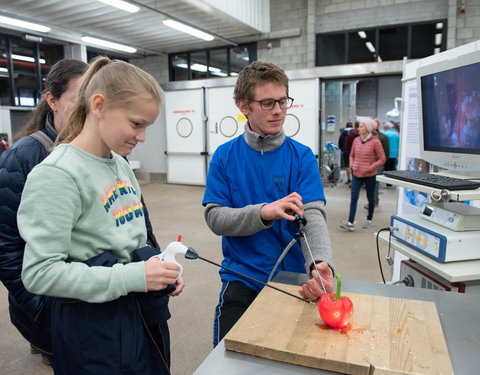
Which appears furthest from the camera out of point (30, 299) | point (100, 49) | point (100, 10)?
point (100, 49)

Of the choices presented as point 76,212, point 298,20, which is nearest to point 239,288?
point 76,212

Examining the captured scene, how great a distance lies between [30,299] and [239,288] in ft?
2.36

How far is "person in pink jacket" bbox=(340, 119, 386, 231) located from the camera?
4492 millimetres

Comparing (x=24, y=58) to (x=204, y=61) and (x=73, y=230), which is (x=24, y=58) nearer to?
(x=204, y=61)

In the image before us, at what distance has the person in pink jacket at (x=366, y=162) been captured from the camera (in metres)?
4.49

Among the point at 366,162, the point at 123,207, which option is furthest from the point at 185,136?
the point at 123,207

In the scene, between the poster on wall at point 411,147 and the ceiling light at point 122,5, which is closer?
the poster on wall at point 411,147

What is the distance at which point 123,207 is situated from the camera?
965mm

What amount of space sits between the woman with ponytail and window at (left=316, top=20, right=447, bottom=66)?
647 centimetres

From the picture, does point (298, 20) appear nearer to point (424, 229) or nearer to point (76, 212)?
point (424, 229)

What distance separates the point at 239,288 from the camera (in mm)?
1283

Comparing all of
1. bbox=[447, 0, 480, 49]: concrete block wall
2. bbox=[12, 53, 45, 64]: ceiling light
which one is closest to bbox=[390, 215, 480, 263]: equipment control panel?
bbox=[447, 0, 480, 49]: concrete block wall

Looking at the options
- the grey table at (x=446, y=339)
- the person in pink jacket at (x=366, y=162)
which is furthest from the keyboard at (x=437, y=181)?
the person in pink jacket at (x=366, y=162)

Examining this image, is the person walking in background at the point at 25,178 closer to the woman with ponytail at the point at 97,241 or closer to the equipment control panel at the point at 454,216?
the woman with ponytail at the point at 97,241
